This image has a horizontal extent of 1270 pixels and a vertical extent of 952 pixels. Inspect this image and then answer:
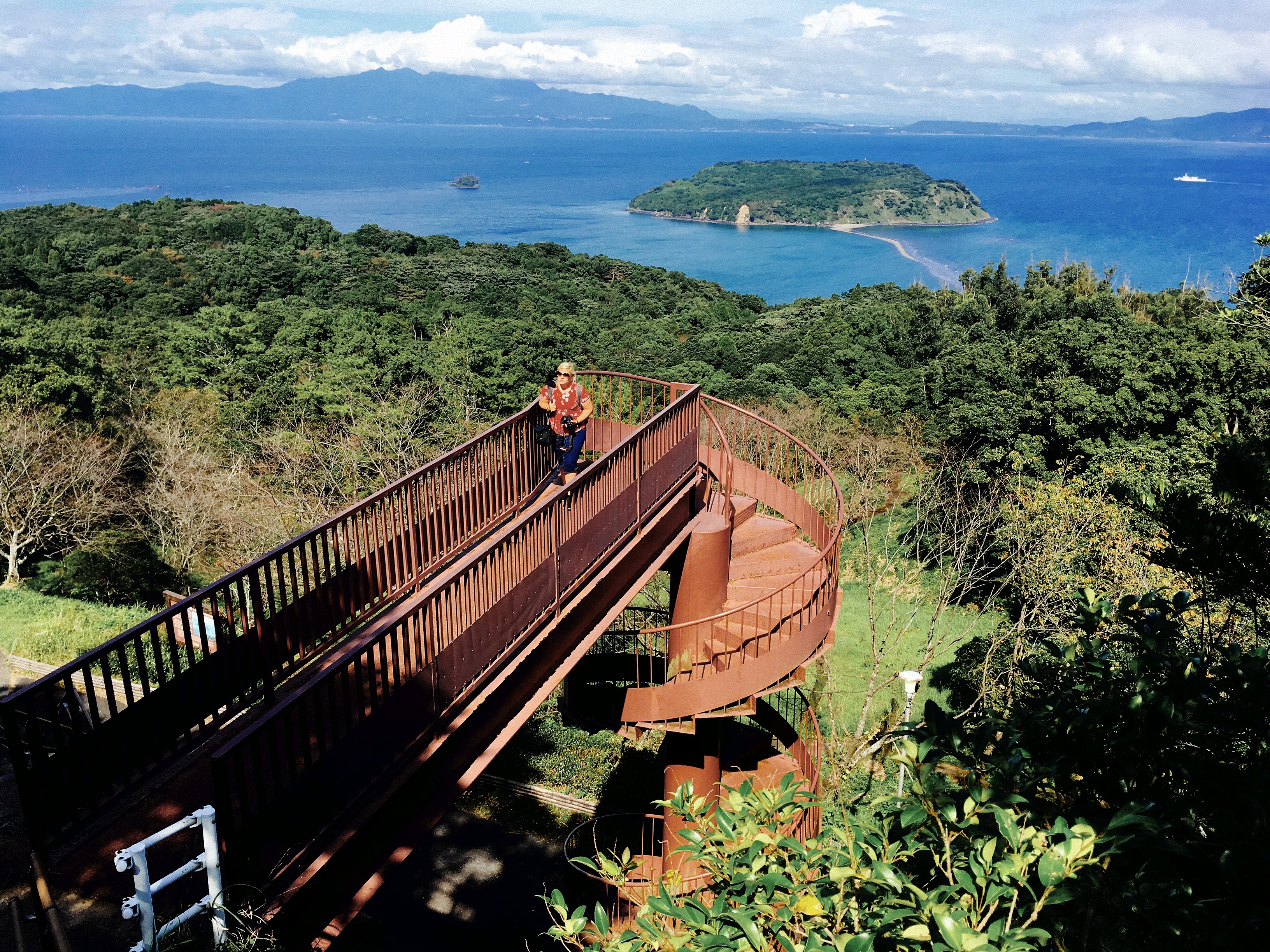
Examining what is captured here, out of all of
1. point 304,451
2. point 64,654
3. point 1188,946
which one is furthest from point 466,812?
point 304,451

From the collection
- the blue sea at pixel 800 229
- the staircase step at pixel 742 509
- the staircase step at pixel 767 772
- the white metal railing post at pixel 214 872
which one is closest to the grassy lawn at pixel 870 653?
the staircase step at pixel 767 772

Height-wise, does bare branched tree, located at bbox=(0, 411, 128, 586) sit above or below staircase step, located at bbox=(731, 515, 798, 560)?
below

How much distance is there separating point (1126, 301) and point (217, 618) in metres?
45.0

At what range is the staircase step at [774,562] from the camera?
10.1m

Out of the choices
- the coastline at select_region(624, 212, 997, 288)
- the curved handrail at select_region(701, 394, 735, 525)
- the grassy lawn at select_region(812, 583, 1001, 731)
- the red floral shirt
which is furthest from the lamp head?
the coastline at select_region(624, 212, 997, 288)

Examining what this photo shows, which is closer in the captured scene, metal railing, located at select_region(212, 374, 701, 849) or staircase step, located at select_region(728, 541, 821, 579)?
metal railing, located at select_region(212, 374, 701, 849)

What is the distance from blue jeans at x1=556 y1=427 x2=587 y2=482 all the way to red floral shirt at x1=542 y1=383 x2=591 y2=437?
77 millimetres

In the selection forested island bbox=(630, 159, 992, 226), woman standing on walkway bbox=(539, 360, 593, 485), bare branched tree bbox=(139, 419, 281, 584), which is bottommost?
bare branched tree bbox=(139, 419, 281, 584)

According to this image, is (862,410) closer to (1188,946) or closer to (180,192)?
(1188,946)

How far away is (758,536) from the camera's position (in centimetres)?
1060

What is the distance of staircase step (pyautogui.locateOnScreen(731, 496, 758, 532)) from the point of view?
1065cm

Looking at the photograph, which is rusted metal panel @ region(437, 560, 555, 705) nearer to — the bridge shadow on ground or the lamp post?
the bridge shadow on ground

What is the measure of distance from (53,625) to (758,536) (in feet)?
26.9

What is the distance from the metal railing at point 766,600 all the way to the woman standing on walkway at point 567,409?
4.92 feet
